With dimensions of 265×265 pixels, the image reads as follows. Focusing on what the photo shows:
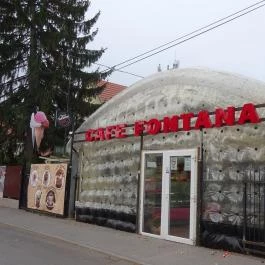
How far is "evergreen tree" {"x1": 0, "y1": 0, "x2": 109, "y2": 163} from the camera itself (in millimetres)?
23000

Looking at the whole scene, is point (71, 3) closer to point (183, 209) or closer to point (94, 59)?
point (94, 59)

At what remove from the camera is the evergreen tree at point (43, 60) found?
23.0 metres

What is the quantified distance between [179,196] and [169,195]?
29cm

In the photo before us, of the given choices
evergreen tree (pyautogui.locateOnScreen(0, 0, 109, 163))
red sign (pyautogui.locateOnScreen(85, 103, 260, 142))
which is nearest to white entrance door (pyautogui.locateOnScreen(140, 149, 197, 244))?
red sign (pyautogui.locateOnScreen(85, 103, 260, 142))

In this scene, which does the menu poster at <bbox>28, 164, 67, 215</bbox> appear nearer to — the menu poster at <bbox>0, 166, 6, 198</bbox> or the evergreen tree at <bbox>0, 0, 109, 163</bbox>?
the menu poster at <bbox>0, 166, 6, 198</bbox>

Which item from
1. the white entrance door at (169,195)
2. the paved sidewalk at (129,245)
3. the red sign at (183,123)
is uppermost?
the red sign at (183,123)

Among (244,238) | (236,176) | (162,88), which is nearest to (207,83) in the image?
(162,88)

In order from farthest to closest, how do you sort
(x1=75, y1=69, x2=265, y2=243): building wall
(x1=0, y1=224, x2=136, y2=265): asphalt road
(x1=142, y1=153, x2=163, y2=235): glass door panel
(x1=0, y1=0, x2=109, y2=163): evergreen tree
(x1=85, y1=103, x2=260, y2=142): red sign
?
(x1=0, y1=0, x2=109, y2=163): evergreen tree, (x1=142, y1=153, x2=163, y2=235): glass door panel, (x1=75, y1=69, x2=265, y2=243): building wall, (x1=85, y1=103, x2=260, y2=142): red sign, (x1=0, y1=224, x2=136, y2=265): asphalt road

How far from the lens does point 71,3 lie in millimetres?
24172

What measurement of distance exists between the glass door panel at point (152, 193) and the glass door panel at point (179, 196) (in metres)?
0.42

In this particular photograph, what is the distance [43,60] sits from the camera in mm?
24234

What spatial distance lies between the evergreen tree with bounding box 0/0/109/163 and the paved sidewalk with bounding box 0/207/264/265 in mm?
8500

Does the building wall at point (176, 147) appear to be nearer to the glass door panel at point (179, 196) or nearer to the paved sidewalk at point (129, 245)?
the glass door panel at point (179, 196)

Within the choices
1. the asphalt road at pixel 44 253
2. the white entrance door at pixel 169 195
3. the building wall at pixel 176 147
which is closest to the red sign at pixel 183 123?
the building wall at pixel 176 147
